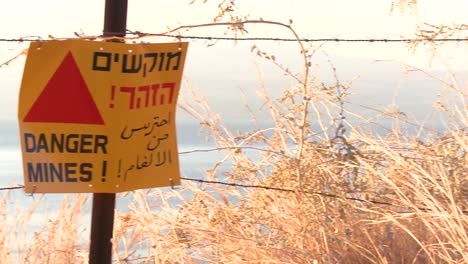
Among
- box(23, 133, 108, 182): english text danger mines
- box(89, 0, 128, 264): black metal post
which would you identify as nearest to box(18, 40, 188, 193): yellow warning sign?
box(23, 133, 108, 182): english text danger mines

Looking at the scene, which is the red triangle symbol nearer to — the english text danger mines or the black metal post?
the english text danger mines

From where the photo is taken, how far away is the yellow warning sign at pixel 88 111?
312 cm

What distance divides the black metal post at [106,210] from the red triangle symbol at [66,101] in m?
0.30

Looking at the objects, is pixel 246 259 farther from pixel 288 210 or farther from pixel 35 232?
pixel 35 232

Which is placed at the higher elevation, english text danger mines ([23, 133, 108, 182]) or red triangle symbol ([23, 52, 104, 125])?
red triangle symbol ([23, 52, 104, 125])

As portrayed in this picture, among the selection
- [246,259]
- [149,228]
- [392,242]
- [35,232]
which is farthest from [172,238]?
[392,242]

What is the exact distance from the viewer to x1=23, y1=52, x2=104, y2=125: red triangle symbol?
3123 millimetres

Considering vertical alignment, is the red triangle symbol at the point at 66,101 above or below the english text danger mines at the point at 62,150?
above

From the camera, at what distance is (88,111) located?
317cm

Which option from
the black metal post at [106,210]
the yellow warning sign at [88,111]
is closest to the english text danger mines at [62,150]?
the yellow warning sign at [88,111]

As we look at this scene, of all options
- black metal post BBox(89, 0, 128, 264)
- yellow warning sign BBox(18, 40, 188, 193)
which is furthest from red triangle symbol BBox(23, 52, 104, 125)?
black metal post BBox(89, 0, 128, 264)

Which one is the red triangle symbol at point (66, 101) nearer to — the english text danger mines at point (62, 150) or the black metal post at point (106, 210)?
the english text danger mines at point (62, 150)

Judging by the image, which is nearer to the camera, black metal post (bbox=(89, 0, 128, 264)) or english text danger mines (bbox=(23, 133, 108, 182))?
english text danger mines (bbox=(23, 133, 108, 182))

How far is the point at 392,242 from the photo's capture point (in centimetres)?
462
